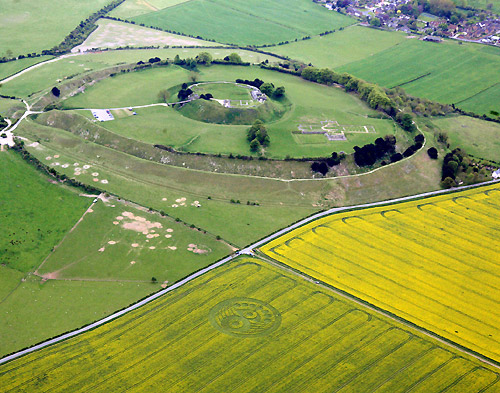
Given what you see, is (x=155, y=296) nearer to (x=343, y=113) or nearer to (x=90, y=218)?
(x=90, y=218)

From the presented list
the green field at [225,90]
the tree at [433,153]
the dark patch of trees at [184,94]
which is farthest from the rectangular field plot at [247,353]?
→ the green field at [225,90]

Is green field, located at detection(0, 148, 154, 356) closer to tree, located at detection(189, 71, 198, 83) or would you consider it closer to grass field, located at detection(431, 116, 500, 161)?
tree, located at detection(189, 71, 198, 83)

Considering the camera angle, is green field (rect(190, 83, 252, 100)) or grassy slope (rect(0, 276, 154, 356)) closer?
grassy slope (rect(0, 276, 154, 356))

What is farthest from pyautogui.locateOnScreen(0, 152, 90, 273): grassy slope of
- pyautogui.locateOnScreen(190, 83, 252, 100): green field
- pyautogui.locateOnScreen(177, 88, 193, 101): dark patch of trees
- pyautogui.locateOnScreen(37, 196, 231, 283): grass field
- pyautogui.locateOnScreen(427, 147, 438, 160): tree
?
pyautogui.locateOnScreen(427, 147, 438, 160): tree

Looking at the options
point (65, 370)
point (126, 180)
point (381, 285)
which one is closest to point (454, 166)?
point (381, 285)

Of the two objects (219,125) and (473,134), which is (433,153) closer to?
(473,134)
